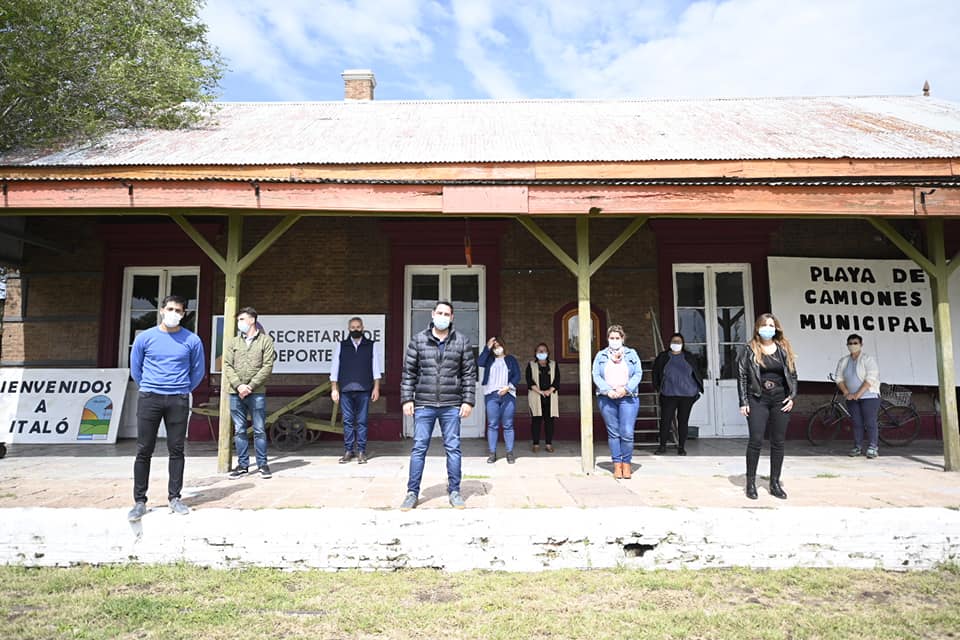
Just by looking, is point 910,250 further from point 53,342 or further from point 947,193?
point 53,342

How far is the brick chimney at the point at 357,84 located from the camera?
1211 cm

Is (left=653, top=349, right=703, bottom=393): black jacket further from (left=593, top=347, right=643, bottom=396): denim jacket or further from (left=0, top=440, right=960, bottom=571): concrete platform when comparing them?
(left=0, top=440, right=960, bottom=571): concrete platform

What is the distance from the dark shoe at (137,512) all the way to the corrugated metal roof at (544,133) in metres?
3.98

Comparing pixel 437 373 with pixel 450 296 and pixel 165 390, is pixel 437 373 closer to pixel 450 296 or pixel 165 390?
pixel 165 390

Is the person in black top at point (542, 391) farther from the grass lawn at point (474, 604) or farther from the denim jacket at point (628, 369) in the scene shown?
the grass lawn at point (474, 604)

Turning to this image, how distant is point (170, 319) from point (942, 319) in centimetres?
742

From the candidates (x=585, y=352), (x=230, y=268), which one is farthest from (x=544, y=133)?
(x=230, y=268)

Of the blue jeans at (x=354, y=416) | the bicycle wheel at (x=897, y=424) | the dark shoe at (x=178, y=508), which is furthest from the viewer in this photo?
the bicycle wheel at (x=897, y=424)

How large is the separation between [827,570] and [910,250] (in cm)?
370

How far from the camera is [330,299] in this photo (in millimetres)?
8391

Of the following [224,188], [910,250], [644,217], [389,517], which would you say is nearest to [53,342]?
[224,188]

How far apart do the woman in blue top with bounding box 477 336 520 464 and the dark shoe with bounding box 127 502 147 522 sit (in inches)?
139

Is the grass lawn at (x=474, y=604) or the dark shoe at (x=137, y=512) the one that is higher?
the dark shoe at (x=137, y=512)

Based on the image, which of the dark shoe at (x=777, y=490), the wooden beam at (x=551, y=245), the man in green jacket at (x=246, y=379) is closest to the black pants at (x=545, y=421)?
the wooden beam at (x=551, y=245)
